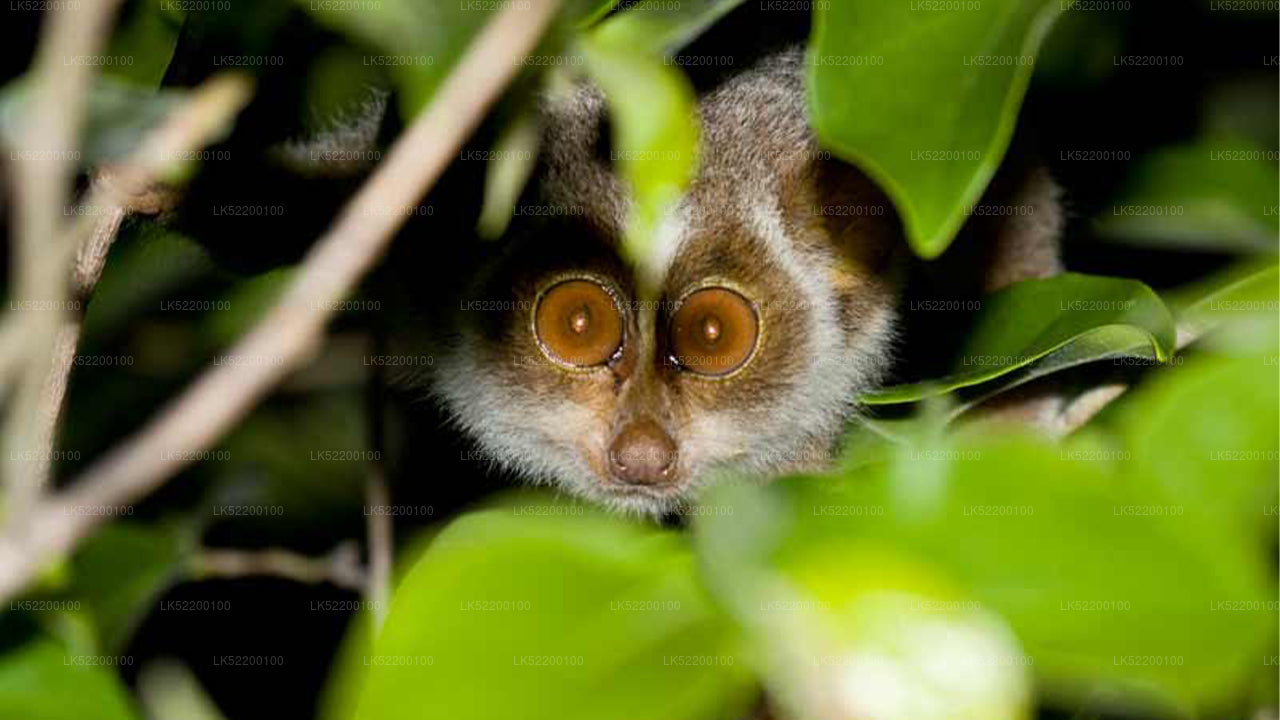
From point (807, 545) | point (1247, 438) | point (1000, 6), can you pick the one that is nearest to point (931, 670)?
point (807, 545)

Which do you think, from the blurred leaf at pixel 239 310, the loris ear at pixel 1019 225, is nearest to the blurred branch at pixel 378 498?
the blurred leaf at pixel 239 310

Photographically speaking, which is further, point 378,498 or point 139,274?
point 139,274

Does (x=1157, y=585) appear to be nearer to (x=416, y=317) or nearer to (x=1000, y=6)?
(x=1000, y=6)

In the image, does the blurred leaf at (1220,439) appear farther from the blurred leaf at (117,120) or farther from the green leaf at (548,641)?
the blurred leaf at (117,120)

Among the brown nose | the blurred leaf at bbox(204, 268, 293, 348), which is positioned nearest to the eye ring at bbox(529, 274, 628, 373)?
the brown nose

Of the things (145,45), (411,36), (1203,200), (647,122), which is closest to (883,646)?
(647,122)

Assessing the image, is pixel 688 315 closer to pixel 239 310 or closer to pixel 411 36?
pixel 239 310
